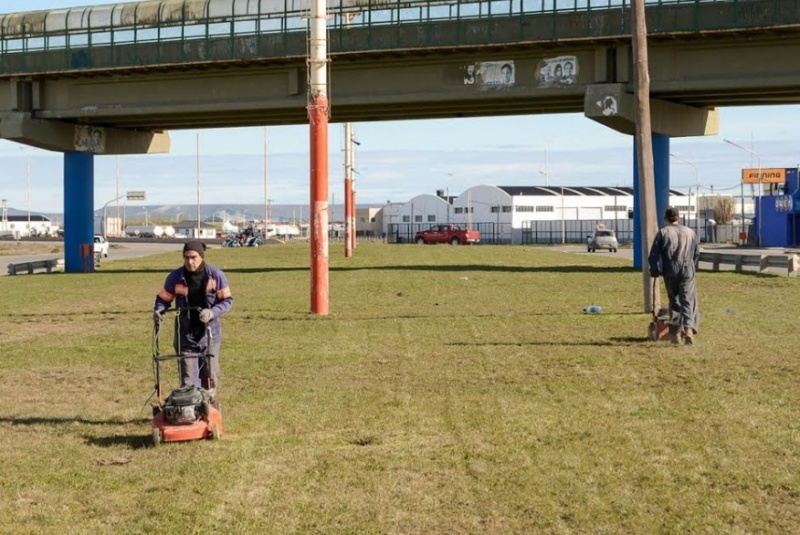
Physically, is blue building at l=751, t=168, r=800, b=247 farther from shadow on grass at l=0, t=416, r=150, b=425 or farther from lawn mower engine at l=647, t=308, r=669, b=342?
shadow on grass at l=0, t=416, r=150, b=425

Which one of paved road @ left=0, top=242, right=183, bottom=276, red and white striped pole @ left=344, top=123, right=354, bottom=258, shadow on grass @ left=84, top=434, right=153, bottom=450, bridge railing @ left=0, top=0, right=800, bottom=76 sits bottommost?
shadow on grass @ left=84, top=434, right=153, bottom=450

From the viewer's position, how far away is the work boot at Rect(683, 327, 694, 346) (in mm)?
15617

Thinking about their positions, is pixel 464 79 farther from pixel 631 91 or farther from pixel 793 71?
pixel 793 71

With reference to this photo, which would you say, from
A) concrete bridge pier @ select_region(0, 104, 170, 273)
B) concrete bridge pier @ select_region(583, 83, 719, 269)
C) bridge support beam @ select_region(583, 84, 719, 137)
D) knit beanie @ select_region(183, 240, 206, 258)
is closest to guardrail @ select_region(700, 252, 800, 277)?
concrete bridge pier @ select_region(583, 83, 719, 269)

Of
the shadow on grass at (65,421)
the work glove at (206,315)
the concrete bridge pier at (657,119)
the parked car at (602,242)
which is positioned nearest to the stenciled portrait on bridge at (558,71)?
the concrete bridge pier at (657,119)

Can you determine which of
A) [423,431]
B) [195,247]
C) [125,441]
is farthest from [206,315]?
[423,431]

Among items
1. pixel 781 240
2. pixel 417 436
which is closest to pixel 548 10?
pixel 417 436

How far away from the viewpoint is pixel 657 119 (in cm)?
3606

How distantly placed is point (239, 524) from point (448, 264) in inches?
1508

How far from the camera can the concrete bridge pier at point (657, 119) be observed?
33.8 m

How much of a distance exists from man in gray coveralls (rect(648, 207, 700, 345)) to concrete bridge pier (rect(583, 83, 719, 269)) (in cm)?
1893

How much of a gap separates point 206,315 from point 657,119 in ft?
94.6

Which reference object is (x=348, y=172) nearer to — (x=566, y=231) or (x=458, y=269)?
(x=458, y=269)

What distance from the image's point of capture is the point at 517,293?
1099 inches
